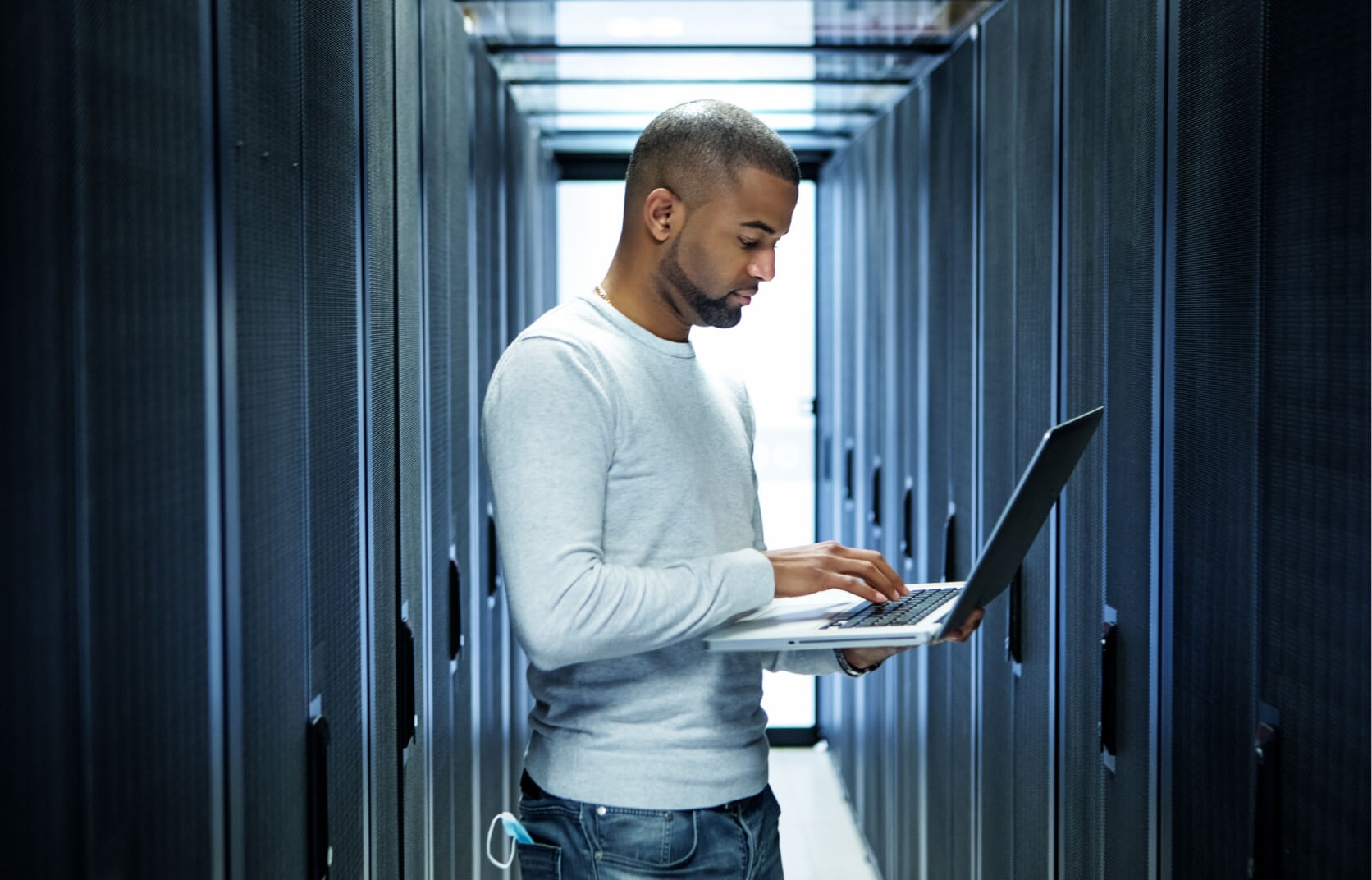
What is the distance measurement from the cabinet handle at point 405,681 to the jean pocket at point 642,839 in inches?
23.2

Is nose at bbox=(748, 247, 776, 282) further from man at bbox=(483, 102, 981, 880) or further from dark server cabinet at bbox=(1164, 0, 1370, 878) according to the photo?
dark server cabinet at bbox=(1164, 0, 1370, 878)

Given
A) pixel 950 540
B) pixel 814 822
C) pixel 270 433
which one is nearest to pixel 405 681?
pixel 270 433

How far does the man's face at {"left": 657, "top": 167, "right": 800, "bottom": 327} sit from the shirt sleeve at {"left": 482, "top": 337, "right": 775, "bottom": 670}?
0.61 ft

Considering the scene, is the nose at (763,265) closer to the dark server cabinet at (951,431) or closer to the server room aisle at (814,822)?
the dark server cabinet at (951,431)

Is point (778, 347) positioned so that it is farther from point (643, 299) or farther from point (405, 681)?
point (643, 299)

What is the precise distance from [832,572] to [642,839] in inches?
13.4

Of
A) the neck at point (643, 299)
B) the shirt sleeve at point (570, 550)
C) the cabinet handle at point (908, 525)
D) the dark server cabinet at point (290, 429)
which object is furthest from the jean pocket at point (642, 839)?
the cabinet handle at point (908, 525)

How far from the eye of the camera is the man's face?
135 cm

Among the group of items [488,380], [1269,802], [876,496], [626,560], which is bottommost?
[1269,802]

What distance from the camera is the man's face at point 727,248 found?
1.35m

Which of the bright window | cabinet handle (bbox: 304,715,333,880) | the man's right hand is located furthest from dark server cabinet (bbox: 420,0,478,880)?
the bright window

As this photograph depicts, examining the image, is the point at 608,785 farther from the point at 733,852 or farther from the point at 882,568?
the point at 882,568

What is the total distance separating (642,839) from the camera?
129 cm

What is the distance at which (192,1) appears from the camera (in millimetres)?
981
